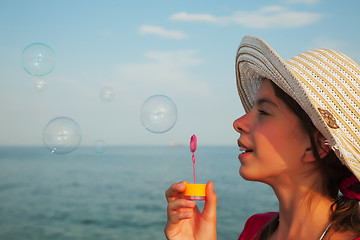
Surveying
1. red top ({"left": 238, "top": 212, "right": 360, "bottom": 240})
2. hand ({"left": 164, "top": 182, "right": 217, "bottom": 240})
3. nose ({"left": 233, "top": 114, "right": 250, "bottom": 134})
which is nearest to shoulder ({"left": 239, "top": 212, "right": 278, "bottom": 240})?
red top ({"left": 238, "top": 212, "right": 360, "bottom": 240})

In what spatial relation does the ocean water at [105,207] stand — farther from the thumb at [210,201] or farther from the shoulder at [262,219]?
the thumb at [210,201]

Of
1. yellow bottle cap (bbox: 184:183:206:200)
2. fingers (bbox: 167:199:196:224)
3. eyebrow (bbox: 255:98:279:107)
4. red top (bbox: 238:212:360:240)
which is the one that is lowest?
red top (bbox: 238:212:360:240)

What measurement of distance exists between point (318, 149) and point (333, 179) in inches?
7.6

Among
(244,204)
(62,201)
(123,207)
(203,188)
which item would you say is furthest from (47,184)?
(203,188)

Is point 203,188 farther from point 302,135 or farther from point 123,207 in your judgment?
point 123,207

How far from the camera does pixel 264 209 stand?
17828 millimetres

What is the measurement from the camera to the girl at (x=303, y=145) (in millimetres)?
1581

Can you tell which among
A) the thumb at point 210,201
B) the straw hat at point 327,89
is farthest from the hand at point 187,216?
the straw hat at point 327,89

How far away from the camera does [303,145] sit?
171 cm

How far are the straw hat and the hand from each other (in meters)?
0.58

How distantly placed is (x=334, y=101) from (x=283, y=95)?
0.24m

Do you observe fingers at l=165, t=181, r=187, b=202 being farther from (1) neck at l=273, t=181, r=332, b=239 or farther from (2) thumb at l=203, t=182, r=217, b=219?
(1) neck at l=273, t=181, r=332, b=239

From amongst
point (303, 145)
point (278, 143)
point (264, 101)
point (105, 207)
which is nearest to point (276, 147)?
point (278, 143)

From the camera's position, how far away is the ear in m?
1.67
